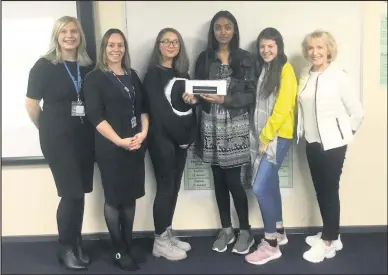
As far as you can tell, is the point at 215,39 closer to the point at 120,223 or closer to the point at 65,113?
the point at 65,113

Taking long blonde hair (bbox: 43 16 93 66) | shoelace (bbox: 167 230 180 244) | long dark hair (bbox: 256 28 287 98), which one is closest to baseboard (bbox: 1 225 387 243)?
shoelace (bbox: 167 230 180 244)

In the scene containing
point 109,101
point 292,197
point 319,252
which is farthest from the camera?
point 292,197

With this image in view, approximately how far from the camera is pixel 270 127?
1655 mm

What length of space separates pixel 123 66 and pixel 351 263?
1.40 metres

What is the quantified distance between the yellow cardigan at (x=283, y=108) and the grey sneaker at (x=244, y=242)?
51cm

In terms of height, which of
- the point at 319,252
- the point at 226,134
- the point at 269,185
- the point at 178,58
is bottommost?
the point at 319,252

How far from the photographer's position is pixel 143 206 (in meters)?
1.99

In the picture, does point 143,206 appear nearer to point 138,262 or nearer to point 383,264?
point 138,262

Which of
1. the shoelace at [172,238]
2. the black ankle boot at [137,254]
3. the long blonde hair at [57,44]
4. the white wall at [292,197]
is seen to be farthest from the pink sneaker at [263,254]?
the long blonde hair at [57,44]

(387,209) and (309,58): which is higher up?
(309,58)

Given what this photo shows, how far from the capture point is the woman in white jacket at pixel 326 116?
163cm

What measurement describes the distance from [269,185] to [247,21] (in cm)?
82

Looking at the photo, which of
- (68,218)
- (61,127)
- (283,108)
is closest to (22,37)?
(61,127)

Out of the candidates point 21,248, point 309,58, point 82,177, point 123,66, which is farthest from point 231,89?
point 21,248
